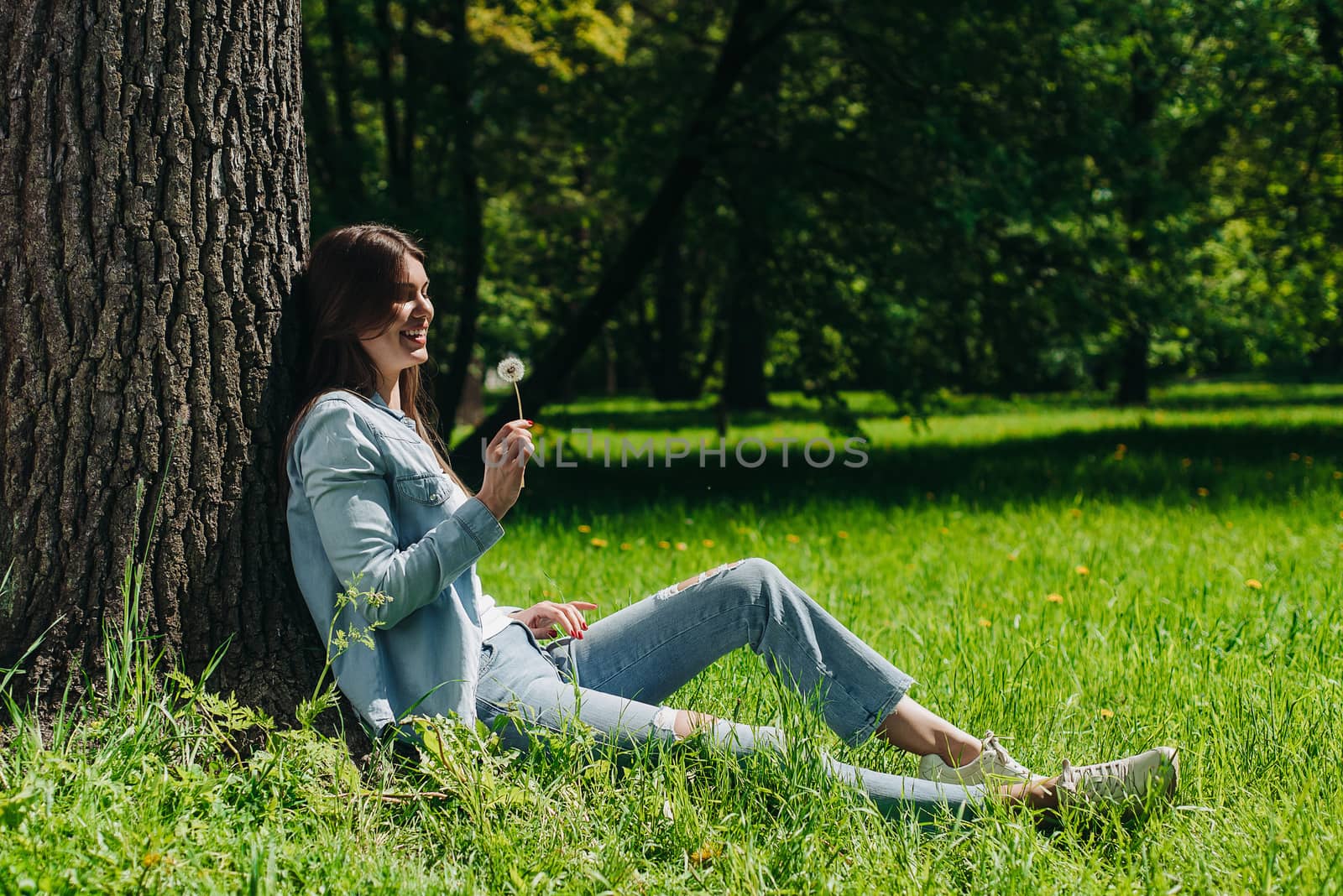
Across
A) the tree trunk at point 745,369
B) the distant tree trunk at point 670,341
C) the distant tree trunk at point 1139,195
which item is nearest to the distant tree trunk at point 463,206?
the distant tree trunk at point 1139,195

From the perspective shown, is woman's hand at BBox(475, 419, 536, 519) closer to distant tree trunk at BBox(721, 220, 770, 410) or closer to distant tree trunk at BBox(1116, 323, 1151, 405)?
distant tree trunk at BBox(721, 220, 770, 410)

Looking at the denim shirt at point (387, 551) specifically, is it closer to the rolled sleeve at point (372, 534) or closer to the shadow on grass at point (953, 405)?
the rolled sleeve at point (372, 534)

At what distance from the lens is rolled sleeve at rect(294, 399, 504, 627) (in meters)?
2.25

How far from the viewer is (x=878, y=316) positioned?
8656 mm

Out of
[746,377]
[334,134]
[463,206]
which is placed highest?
[334,134]

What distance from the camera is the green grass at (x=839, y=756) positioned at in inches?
79.7

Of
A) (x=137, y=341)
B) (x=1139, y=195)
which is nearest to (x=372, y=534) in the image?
(x=137, y=341)

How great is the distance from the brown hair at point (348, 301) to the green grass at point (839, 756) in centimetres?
71

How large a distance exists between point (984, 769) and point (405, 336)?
1.63m

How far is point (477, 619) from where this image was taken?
8.27 feet

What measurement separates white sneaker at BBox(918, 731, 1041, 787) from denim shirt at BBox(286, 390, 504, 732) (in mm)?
1033

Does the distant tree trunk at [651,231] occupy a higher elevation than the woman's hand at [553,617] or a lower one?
higher

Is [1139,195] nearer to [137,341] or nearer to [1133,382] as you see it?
[137,341]

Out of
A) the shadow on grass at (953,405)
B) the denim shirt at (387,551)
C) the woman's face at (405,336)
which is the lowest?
the shadow on grass at (953,405)
